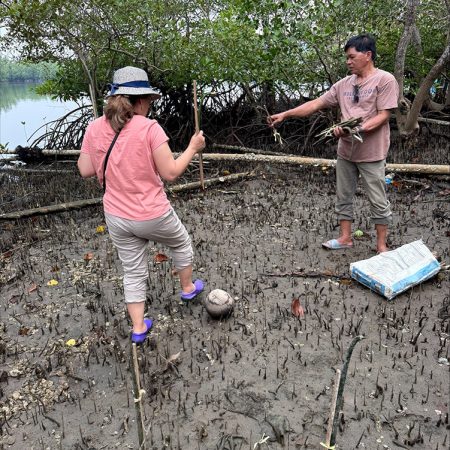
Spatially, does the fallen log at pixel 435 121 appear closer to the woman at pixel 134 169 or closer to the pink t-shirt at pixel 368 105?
the pink t-shirt at pixel 368 105

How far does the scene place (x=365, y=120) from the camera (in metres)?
3.35

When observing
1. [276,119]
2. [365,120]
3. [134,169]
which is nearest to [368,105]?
[365,120]

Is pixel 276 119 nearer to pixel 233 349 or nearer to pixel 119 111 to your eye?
pixel 119 111

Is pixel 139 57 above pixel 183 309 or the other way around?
above

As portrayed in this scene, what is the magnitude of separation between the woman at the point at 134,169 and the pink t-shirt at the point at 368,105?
4.90ft

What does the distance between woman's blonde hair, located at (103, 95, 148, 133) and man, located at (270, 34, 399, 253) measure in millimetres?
1651

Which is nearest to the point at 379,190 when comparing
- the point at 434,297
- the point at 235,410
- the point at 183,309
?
the point at 434,297

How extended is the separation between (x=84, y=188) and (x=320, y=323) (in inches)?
190

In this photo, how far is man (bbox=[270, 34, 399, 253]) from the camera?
3.21 meters

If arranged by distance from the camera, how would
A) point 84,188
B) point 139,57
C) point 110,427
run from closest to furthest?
point 110,427 < point 84,188 < point 139,57

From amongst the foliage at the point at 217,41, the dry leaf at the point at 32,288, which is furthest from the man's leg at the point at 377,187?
the foliage at the point at 217,41

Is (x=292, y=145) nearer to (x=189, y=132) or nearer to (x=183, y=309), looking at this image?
(x=189, y=132)

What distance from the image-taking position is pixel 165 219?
8.37 feet

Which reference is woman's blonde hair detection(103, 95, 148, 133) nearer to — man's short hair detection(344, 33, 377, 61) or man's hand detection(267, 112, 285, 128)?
man's hand detection(267, 112, 285, 128)
